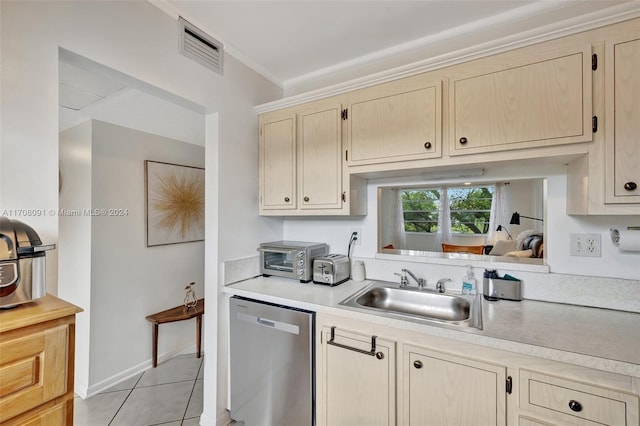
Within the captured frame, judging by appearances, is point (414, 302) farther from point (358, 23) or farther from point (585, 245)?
point (358, 23)

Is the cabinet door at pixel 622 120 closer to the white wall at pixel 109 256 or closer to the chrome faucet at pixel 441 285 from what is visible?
the chrome faucet at pixel 441 285

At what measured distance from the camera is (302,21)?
1.71 m

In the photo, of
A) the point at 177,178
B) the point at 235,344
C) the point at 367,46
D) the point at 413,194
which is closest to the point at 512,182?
the point at 413,194

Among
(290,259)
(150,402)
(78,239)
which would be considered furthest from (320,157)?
(150,402)

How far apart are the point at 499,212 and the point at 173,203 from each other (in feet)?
9.52

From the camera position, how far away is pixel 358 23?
1740mm

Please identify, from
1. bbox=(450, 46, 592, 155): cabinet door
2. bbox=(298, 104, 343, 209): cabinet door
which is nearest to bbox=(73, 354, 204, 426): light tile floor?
bbox=(298, 104, 343, 209): cabinet door

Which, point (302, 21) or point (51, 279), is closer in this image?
point (51, 279)

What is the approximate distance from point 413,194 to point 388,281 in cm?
68

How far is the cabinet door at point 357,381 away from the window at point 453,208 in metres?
1.02

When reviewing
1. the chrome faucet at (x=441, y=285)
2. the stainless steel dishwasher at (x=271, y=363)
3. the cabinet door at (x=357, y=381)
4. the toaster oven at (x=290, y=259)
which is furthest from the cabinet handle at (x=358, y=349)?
the chrome faucet at (x=441, y=285)

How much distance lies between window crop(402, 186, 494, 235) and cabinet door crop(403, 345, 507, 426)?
39.6 inches

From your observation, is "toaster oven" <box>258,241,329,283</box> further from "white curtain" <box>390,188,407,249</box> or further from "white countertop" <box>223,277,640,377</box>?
"white curtain" <box>390,188,407,249</box>

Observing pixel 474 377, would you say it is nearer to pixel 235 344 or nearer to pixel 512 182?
pixel 512 182
